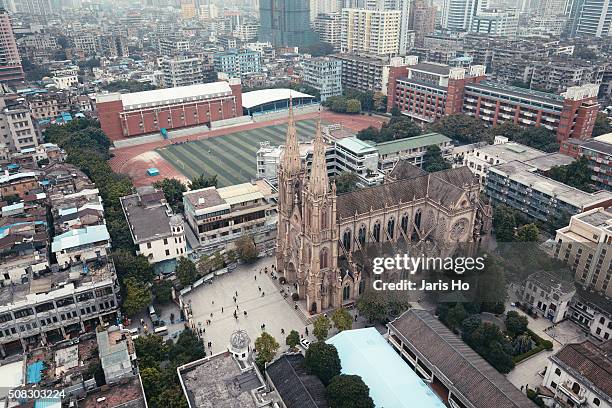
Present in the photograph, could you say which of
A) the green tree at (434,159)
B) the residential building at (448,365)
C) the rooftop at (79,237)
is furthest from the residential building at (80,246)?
the green tree at (434,159)

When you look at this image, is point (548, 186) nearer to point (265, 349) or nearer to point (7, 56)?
point (265, 349)

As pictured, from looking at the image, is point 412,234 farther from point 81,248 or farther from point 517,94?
point 517,94

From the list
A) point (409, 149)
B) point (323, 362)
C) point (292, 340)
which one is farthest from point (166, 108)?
point (323, 362)

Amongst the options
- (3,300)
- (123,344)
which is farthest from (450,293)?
(3,300)

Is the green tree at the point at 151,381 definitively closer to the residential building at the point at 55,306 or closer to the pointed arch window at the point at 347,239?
the residential building at the point at 55,306

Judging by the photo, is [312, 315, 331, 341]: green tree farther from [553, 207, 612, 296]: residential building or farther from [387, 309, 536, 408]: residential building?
[553, 207, 612, 296]: residential building
